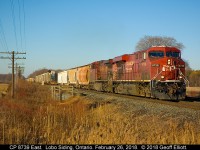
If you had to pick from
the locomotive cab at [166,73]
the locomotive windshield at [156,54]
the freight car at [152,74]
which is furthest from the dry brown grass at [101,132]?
the locomotive windshield at [156,54]

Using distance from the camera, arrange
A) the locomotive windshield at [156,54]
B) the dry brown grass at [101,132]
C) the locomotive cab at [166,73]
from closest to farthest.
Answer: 1. the dry brown grass at [101,132]
2. the locomotive cab at [166,73]
3. the locomotive windshield at [156,54]

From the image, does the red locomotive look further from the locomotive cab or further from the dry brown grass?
the dry brown grass

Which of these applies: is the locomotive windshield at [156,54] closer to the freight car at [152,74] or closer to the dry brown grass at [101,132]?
the freight car at [152,74]

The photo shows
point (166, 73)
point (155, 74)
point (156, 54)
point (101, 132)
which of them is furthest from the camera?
point (156, 54)

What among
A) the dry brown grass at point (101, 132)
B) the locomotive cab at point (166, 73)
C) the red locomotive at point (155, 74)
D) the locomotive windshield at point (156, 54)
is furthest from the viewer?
the locomotive windshield at point (156, 54)

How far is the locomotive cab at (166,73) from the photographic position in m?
18.6

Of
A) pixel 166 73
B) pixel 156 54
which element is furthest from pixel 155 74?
pixel 156 54

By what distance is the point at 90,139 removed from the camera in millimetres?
7785

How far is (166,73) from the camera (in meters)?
19.2

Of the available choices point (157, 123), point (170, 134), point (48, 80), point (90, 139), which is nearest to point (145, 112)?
point (157, 123)

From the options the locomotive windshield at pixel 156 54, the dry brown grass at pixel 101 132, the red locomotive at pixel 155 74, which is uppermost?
the locomotive windshield at pixel 156 54

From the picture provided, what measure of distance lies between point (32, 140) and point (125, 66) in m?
17.6

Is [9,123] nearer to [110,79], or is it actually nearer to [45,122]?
[45,122]

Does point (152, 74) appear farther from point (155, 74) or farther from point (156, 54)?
point (156, 54)
